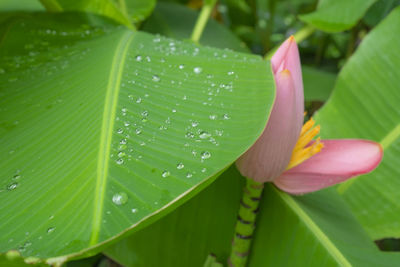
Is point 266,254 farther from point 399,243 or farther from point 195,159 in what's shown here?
point 399,243

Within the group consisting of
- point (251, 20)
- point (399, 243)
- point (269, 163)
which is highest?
point (269, 163)

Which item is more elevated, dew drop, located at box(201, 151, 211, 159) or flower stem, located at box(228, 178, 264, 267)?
dew drop, located at box(201, 151, 211, 159)

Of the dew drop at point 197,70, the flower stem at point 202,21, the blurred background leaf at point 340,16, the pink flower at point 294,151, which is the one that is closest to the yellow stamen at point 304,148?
the pink flower at point 294,151

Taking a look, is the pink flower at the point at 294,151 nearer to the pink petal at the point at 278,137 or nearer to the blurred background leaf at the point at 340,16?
the pink petal at the point at 278,137

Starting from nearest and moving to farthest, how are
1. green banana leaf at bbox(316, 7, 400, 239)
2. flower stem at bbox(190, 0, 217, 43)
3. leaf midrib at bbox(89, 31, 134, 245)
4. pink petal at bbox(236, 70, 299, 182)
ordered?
leaf midrib at bbox(89, 31, 134, 245) → pink petal at bbox(236, 70, 299, 182) → green banana leaf at bbox(316, 7, 400, 239) → flower stem at bbox(190, 0, 217, 43)

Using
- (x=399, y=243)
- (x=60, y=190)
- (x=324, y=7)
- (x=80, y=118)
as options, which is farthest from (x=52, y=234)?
(x=399, y=243)

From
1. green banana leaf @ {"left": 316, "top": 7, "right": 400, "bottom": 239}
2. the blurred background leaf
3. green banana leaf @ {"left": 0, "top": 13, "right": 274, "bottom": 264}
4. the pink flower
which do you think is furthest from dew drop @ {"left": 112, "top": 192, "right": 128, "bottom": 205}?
the blurred background leaf

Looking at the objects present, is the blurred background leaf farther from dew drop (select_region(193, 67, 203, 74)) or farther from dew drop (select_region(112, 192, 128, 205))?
dew drop (select_region(112, 192, 128, 205))
